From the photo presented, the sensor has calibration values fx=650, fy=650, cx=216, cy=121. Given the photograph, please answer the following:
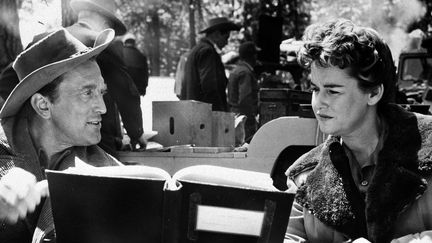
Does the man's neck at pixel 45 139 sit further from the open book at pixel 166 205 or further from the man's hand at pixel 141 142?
the man's hand at pixel 141 142

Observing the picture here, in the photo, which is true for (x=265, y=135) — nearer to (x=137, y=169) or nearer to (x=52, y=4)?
(x=52, y=4)

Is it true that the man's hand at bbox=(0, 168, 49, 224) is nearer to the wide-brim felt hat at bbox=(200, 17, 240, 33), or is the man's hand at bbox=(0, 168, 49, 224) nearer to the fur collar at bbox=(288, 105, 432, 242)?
the fur collar at bbox=(288, 105, 432, 242)

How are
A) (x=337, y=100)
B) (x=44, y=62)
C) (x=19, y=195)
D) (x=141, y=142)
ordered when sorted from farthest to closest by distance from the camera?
1. (x=141, y=142)
2. (x=44, y=62)
3. (x=337, y=100)
4. (x=19, y=195)

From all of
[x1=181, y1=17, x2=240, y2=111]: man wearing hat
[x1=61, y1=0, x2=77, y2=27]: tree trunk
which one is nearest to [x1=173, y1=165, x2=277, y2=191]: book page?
[x1=61, y1=0, x2=77, y2=27]: tree trunk

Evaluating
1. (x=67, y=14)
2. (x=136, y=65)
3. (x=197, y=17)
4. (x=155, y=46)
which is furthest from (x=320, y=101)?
(x=155, y=46)

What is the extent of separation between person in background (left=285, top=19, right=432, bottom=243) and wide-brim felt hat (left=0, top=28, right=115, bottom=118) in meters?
0.98

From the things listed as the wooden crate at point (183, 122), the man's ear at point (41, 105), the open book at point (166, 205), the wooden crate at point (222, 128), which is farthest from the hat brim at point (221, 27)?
the open book at point (166, 205)

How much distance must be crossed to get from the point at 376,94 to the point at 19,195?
4.50 feet

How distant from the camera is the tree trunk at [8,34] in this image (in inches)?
201

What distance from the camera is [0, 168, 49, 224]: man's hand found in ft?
7.04

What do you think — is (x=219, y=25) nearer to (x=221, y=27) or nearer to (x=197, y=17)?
(x=221, y=27)

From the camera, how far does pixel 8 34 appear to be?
5.13m

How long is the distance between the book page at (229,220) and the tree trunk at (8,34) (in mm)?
3688

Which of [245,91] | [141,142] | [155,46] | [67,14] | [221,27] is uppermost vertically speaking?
[67,14]
